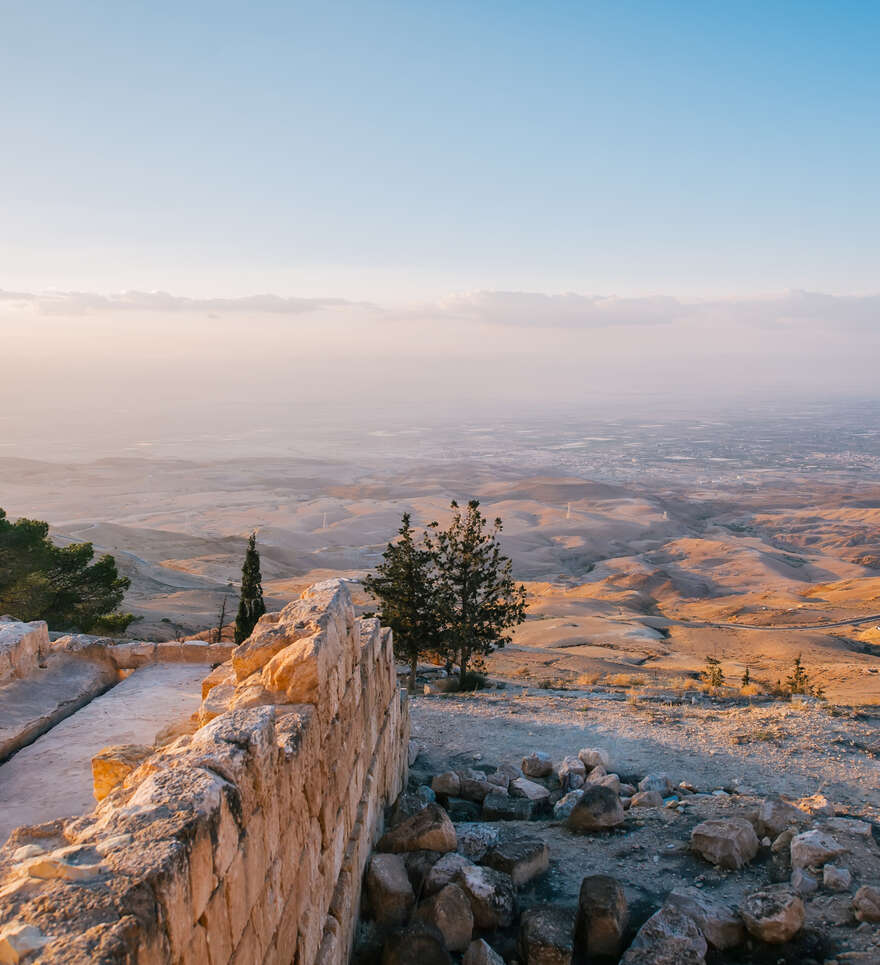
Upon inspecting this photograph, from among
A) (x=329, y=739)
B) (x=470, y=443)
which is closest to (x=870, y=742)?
(x=329, y=739)

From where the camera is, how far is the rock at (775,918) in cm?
591

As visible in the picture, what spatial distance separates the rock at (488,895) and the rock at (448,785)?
2855 mm

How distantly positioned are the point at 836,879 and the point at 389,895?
414 cm

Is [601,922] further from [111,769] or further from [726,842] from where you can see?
[111,769]

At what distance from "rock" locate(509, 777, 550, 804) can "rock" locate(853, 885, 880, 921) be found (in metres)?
3.77

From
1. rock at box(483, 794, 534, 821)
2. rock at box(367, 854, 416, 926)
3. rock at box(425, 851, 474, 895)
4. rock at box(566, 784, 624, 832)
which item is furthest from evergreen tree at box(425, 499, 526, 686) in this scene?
rock at box(367, 854, 416, 926)

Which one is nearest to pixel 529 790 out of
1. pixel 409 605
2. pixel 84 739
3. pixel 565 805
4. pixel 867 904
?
pixel 565 805

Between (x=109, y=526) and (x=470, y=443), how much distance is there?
93721mm

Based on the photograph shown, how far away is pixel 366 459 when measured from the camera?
120562 millimetres

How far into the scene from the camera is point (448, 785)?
30.9 feet

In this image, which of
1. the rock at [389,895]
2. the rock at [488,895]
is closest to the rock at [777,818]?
the rock at [488,895]

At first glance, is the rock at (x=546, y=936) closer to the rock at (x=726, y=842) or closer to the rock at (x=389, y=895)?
the rock at (x=389, y=895)

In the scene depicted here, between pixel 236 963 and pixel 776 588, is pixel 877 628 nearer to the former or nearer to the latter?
pixel 776 588

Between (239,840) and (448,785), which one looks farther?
(448,785)
